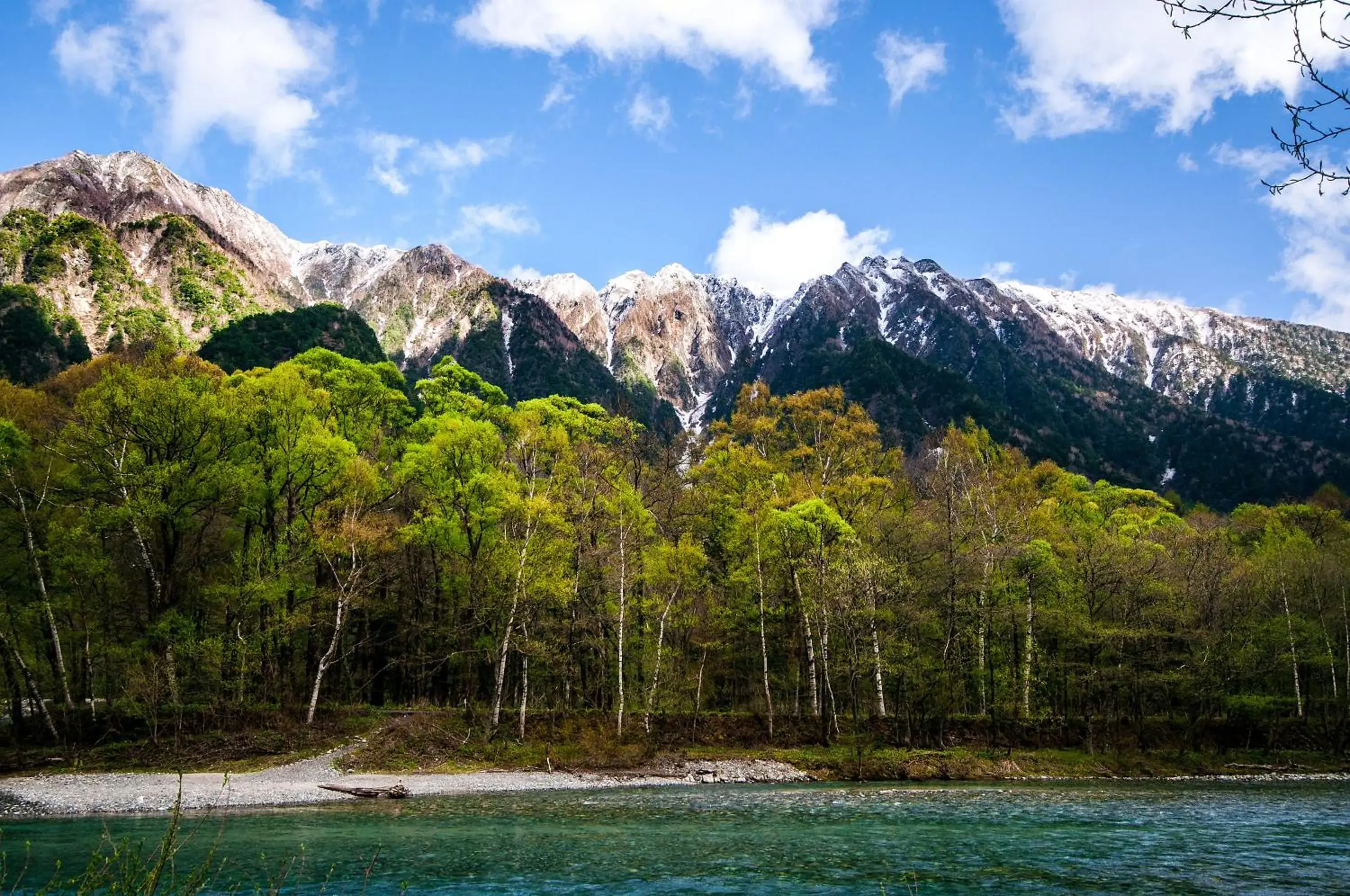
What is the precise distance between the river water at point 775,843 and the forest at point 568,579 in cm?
1093

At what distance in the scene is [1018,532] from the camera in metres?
45.8

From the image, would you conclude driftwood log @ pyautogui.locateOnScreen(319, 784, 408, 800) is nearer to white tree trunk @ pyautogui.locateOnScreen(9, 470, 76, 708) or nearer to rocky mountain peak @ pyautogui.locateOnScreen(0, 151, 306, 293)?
white tree trunk @ pyautogui.locateOnScreen(9, 470, 76, 708)

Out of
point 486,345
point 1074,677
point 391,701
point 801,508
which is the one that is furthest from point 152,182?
point 1074,677

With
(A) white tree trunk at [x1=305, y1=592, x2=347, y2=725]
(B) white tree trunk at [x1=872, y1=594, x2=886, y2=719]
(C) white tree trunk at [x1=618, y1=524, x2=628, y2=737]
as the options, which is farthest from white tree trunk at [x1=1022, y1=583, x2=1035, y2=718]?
(A) white tree trunk at [x1=305, y1=592, x2=347, y2=725]

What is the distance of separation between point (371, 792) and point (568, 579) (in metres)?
13.4

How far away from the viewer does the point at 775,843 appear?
18891 millimetres

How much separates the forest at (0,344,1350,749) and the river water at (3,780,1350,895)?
35.9 ft

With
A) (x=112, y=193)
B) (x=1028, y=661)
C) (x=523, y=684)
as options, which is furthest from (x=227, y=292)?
(x=1028, y=661)

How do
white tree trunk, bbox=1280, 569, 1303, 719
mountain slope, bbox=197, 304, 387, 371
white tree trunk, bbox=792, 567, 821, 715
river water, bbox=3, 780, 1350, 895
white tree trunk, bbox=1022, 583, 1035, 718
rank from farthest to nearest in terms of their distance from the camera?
mountain slope, bbox=197, 304, 387, 371
white tree trunk, bbox=1280, 569, 1303, 719
white tree trunk, bbox=1022, 583, 1035, 718
white tree trunk, bbox=792, 567, 821, 715
river water, bbox=3, 780, 1350, 895

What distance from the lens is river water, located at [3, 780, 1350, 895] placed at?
14.8 m

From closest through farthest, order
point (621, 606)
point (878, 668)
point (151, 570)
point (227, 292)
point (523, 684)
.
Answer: point (151, 570) < point (523, 684) < point (621, 606) < point (878, 668) < point (227, 292)

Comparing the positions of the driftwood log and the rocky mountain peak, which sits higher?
the rocky mountain peak

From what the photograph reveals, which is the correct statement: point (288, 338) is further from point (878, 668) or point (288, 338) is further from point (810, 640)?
point (878, 668)

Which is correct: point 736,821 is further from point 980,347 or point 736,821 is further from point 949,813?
point 980,347
